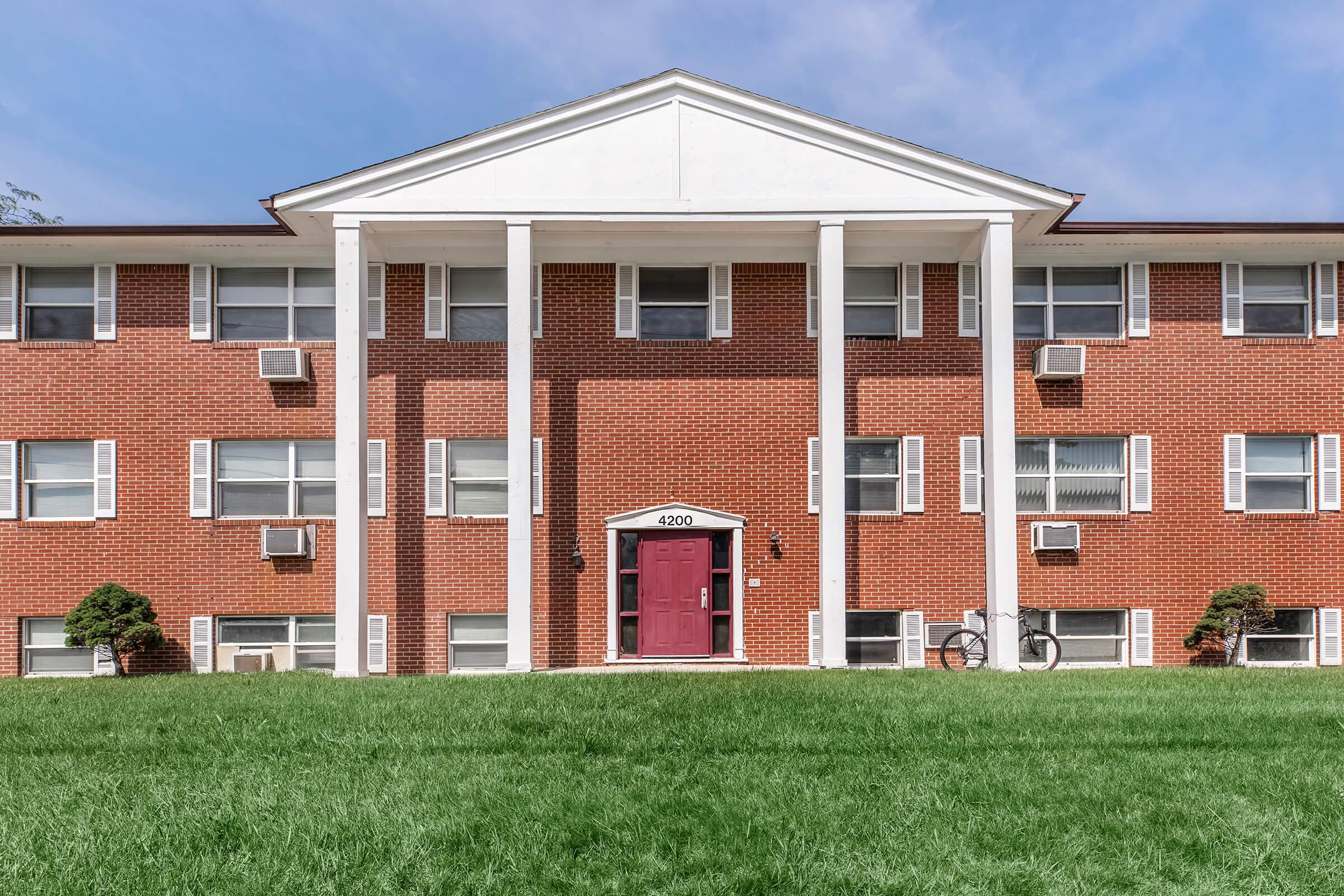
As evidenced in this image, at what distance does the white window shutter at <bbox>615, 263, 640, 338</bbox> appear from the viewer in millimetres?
14984

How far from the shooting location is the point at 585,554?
583 inches

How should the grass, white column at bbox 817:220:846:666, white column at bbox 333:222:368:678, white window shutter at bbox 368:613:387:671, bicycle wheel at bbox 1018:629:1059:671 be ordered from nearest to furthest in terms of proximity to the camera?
1. the grass
2. white column at bbox 333:222:368:678
3. white column at bbox 817:220:846:666
4. bicycle wheel at bbox 1018:629:1059:671
5. white window shutter at bbox 368:613:387:671

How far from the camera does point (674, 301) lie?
15.2 m

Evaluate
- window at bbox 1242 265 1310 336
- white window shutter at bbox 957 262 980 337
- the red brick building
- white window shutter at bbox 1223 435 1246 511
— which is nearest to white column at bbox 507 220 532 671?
the red brick building

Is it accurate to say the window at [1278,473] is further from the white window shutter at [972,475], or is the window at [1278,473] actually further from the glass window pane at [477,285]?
the glass window pane at [477,285]

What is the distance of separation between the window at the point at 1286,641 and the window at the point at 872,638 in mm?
5825

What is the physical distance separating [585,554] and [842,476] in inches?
175

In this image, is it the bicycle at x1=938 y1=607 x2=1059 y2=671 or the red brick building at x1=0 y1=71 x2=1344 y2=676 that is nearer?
the bicycle at x1=938 y1=607 x2=1059 y2=671

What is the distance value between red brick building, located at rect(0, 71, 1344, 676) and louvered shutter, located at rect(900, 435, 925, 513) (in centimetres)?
3

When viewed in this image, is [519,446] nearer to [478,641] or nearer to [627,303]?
[627,303]

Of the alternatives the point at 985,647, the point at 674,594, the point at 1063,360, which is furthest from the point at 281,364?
the point at 1063,360

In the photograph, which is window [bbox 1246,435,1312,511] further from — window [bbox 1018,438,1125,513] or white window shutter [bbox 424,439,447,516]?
white window shutter [bbox 424,439,447,516]

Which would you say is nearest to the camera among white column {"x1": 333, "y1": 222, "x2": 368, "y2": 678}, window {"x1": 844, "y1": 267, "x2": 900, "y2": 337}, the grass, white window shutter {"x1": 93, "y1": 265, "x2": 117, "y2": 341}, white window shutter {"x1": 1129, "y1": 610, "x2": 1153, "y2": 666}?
the grass

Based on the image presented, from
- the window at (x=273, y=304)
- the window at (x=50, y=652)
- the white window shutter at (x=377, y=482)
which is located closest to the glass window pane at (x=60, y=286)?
the window at (x=273, y=304)
